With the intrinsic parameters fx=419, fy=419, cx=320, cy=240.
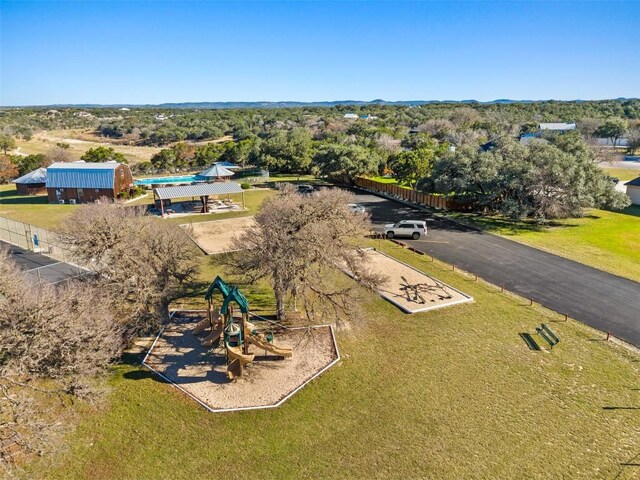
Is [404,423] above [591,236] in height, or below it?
below

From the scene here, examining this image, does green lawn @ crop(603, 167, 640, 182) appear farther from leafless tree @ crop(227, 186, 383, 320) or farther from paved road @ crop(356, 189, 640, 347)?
leafless tree @ crop(227, 186, 383, 320)

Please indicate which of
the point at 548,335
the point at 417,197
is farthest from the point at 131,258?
the point at 417,197

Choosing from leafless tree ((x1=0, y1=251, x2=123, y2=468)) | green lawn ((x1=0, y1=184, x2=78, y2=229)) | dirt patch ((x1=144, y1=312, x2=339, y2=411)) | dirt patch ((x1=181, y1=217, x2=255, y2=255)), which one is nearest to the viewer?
leafless tree ((x1=0, y1=251, x2=123, y2=468))

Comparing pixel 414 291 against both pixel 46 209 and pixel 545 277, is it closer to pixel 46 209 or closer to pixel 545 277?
pixel 545 277

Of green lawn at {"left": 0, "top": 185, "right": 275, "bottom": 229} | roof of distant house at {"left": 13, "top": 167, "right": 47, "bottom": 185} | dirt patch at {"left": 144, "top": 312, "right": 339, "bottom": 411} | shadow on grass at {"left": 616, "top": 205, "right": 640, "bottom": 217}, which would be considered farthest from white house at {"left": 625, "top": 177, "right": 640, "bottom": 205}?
roof of distant house at {"left": 13, "top": 167, "right": 47, "bottom": 185}

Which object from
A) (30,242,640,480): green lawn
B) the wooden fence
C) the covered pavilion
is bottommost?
(30,242,640,480): green lawn

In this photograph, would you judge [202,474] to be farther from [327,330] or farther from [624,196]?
[624,196]

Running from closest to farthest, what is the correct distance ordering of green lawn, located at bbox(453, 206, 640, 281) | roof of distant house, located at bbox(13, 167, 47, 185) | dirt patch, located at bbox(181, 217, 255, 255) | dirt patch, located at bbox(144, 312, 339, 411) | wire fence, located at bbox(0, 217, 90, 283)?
1. dirt patch, located at bbox(144, 312, 339, 411)
2. wire fence, located at bbox(0, 217, 90, 283)
3. green lawn, located at bbox(453, 206, 640, 281)
4. dirt patch, located at bbox(181, 217, 255, 255)
5. roof of distant house, located at bbox(13, 167, 47, 185)

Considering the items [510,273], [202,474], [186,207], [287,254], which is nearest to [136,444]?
[202,474]

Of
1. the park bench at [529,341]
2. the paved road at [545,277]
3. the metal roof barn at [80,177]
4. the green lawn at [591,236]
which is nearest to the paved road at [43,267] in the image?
the metal roof barn at [80,177]
